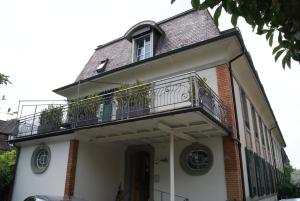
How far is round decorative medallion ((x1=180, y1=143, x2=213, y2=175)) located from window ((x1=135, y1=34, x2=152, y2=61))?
4.99 metres

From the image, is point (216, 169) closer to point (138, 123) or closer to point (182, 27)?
point (138, 123)

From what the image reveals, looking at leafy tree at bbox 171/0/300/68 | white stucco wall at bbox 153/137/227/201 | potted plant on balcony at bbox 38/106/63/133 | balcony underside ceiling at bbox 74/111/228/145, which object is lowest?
white stucco wall at bbox 153/137/227/201

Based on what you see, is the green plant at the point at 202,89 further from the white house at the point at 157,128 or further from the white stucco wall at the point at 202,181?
the white stucco wall at the point at 202,181

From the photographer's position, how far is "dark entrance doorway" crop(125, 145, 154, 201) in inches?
495

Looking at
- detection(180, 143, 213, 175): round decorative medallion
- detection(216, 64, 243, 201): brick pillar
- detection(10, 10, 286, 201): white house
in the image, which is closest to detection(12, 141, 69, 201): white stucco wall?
detection(10, 10, 286, 201): white house

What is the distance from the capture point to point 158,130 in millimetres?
10250

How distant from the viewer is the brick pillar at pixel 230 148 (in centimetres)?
950

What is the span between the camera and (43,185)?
1202 centimetres

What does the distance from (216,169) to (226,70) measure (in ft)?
12.4

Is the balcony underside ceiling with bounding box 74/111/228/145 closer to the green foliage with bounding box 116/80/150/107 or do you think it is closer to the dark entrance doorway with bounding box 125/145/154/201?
the dark entrance doorway with bounding box 125/145/154/201

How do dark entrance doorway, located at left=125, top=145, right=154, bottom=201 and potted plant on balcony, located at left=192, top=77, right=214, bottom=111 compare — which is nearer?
potted plant on balcony, located at left=192, top=77, right=214, bottom=111

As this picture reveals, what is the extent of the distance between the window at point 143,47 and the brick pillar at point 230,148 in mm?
3794

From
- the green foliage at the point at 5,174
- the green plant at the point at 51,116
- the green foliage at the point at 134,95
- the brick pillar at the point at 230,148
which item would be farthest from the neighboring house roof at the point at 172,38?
the green foliage at the point at 5,174

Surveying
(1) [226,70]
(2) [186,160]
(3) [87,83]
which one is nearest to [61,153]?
(3) [87,83]
